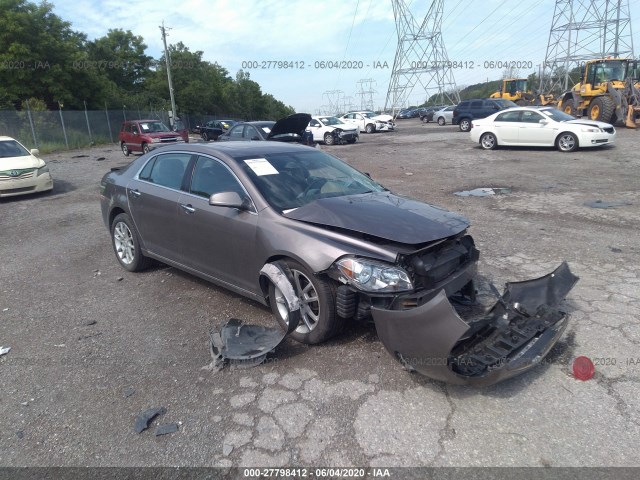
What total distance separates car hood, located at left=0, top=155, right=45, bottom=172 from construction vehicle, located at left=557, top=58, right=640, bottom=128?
71.9 ft

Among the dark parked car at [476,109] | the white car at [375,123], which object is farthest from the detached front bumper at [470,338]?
the white car at [375,123]

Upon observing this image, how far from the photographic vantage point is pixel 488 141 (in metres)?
17.5

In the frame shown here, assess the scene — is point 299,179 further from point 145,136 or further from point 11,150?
point 145,136

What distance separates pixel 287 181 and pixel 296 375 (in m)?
1.80

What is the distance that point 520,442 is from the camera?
2555 millimetres

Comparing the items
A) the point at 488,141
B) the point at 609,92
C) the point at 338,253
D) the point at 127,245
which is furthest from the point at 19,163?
the point at 609,92

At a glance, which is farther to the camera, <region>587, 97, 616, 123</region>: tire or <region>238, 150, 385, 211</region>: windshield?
<region>587, 97, 616, 123</region>: tire

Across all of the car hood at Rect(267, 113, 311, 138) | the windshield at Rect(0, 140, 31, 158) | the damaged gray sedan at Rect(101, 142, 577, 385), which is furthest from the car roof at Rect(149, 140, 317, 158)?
the windshield at Rect(0, 140, 31, 158)

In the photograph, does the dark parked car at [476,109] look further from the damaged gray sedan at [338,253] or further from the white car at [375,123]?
the damaged gray sedan at [338,253]

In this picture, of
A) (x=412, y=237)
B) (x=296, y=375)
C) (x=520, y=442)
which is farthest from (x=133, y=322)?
(x=520, y=442)

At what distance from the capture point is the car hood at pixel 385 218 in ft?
11.0

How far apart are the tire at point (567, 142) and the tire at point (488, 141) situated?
7.69 ft

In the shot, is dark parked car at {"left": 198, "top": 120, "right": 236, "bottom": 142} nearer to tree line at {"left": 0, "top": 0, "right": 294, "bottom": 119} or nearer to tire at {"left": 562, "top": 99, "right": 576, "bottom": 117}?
tree line at {"left": 0, "top": 0, "right": 294, "bottom": 119}

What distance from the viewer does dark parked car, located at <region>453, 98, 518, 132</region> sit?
25.4 m
